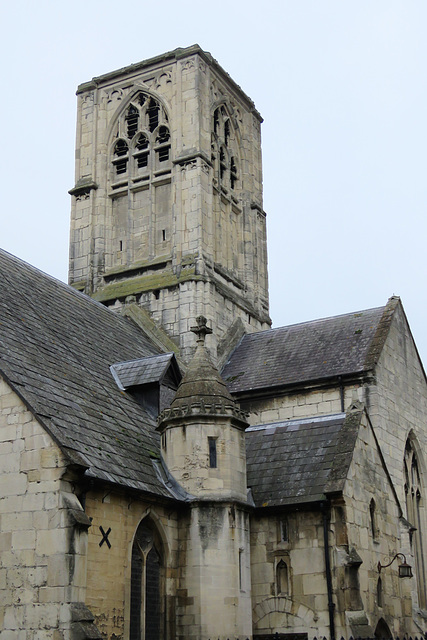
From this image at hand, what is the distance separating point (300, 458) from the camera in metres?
22.6

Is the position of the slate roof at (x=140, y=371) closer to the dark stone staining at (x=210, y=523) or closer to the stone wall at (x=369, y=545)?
the dark stone staining at (x=210, y=523)

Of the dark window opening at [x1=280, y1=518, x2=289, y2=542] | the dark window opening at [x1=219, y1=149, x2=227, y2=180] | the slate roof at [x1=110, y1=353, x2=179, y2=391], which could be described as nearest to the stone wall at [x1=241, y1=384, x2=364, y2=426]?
the slate roof at [x1=110, y1=353, x2=179, y2=391]

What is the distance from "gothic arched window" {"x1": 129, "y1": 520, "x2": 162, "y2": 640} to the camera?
59.1ft

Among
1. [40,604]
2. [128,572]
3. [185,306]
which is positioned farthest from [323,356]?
[40,604]

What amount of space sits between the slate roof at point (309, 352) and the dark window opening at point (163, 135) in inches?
349

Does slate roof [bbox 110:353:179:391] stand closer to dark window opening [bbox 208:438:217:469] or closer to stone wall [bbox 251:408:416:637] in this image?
dark window opening [bbox 208:438:217:469]

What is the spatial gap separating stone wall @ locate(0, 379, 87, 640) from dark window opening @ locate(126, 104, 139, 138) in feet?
68.7

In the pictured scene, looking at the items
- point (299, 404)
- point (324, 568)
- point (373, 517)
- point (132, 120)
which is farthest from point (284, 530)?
point (132, 120)

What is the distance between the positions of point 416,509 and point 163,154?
16.5 m

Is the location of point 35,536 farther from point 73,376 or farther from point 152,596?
point 73,376

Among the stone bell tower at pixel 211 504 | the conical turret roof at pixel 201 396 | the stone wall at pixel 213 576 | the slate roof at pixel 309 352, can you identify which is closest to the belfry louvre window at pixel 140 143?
the slate roof at pixel 309 352

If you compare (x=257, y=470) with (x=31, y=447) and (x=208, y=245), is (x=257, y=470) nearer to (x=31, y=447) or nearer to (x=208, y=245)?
(x=31, y=447)

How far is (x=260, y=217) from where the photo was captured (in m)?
37.2

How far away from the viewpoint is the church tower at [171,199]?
31.8 meters
